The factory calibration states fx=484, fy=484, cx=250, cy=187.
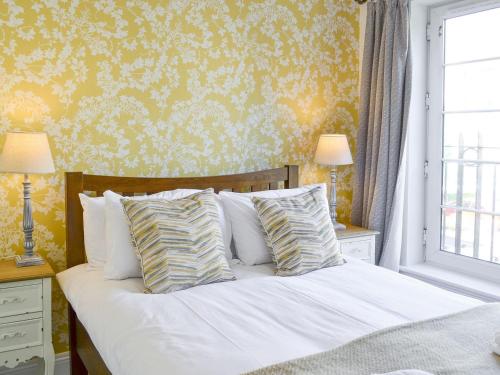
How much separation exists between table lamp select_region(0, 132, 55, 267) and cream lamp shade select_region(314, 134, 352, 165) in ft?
5.67

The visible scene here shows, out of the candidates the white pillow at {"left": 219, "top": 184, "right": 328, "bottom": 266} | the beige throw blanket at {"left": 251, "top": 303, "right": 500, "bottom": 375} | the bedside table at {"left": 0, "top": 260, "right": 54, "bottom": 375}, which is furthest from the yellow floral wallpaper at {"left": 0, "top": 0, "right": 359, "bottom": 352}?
the beige throw blanket at {"left": 251, "top": 303, "right": 500, "bottom": 375}

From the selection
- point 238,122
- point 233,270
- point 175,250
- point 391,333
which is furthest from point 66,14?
point 391,333

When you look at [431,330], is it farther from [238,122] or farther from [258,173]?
[238,122]

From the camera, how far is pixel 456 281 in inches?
121

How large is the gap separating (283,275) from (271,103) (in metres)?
1.38

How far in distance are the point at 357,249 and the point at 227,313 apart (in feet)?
5.38

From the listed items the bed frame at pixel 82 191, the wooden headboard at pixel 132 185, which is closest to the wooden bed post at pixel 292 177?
the wooden headboard at pixel 132 185

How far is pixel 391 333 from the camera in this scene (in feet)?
5.44

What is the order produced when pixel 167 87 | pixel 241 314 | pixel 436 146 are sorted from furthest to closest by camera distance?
pixel 436 146 → pixel 167 87 → pixel 241 314

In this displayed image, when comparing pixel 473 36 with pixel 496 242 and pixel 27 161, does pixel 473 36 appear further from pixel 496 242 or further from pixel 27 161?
pixel 27 161

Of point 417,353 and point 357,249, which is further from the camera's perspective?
point 357,249

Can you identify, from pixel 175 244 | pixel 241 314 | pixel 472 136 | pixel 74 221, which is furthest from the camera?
pixel 472 136

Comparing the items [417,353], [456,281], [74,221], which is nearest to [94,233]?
[74,221]

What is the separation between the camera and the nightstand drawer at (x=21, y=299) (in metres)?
2.24
